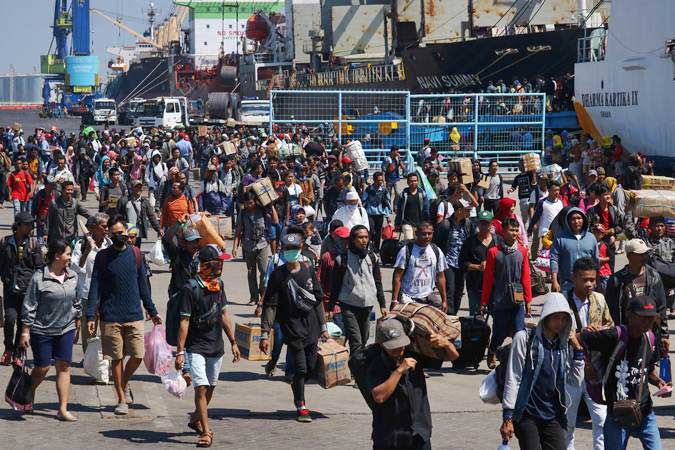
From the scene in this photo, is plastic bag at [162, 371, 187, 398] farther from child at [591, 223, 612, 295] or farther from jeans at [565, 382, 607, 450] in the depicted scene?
child at [591, 223, 612, 295]

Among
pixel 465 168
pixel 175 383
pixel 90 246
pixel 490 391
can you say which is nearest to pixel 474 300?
pixel 90 246

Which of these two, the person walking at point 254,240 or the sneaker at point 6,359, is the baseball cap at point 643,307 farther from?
the person walking at point 254,240

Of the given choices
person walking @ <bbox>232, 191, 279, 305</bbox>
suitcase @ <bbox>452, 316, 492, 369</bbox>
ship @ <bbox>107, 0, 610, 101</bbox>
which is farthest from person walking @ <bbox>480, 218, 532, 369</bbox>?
ship @ <bbox>107, 0, 610, 101</bbox>

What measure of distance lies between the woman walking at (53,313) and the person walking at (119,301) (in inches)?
9.6

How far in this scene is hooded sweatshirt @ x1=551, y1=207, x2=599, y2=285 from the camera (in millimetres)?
10734

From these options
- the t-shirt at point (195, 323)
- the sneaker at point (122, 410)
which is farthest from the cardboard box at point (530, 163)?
the t-shirt at point (195, 323)

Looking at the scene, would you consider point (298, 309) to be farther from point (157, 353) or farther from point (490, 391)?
point (490, 391)

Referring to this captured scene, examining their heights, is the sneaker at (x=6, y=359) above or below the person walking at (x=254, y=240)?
below

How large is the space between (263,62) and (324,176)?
2849 inches

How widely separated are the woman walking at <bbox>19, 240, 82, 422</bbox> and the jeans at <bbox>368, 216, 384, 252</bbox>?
374 inches

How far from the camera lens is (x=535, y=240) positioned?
16203 millimetres

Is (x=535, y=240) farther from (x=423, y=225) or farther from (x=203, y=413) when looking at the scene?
(x=203, y=413)

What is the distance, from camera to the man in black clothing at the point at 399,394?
20.0 ft

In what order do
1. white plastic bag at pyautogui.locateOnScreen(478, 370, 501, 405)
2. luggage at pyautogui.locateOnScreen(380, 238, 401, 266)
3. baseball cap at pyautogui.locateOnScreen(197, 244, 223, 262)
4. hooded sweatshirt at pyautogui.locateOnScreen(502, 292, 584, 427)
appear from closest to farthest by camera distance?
1. hooded sweatshirt at pyautogui.locateOnScreen(502, 292, 584, 427)
2. white plastic bag at pyautogui.locateOnScreen(478, 370, 501, 405)
3. baseball cap at pyautogui.locateOnScreen(197, 244, 223, 262)
4. luggage at pyautogui.locateOnScreen(380, 238, 401, 266)
